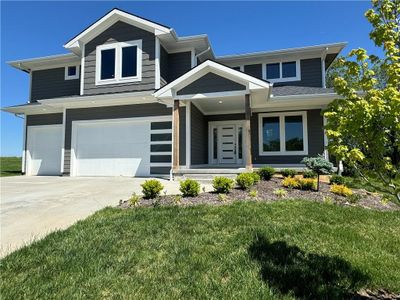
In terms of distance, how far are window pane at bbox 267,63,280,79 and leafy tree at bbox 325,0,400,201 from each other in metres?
11.6

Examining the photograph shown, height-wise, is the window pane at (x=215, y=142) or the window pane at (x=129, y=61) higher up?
the window pane at (x=129, y=61)

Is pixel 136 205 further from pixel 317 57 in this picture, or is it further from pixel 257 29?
pixel 317 57

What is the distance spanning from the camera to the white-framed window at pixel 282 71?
1378 centimetres

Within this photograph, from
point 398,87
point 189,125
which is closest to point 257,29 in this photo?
point 189,125

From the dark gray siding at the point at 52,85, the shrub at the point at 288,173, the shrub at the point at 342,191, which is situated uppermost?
the dark gray siding at the point at 52,85

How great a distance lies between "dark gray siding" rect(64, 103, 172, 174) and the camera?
11.9 metres

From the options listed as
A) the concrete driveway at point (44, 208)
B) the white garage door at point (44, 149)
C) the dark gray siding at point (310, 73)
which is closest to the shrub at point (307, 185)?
the concrete driveway at point (44, 208)

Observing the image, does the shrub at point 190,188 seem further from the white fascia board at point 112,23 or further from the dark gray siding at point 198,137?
the white fascia board at point 112,23

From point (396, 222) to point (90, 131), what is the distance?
12105 millimetres

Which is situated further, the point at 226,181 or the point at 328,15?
the point at 328,15

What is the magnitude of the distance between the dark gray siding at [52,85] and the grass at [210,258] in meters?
12.2

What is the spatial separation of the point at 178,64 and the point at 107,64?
3.40 meters

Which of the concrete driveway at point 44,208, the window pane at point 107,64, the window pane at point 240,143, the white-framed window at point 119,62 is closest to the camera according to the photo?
the concrete driveway at point 44,208

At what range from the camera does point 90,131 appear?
12812mm
